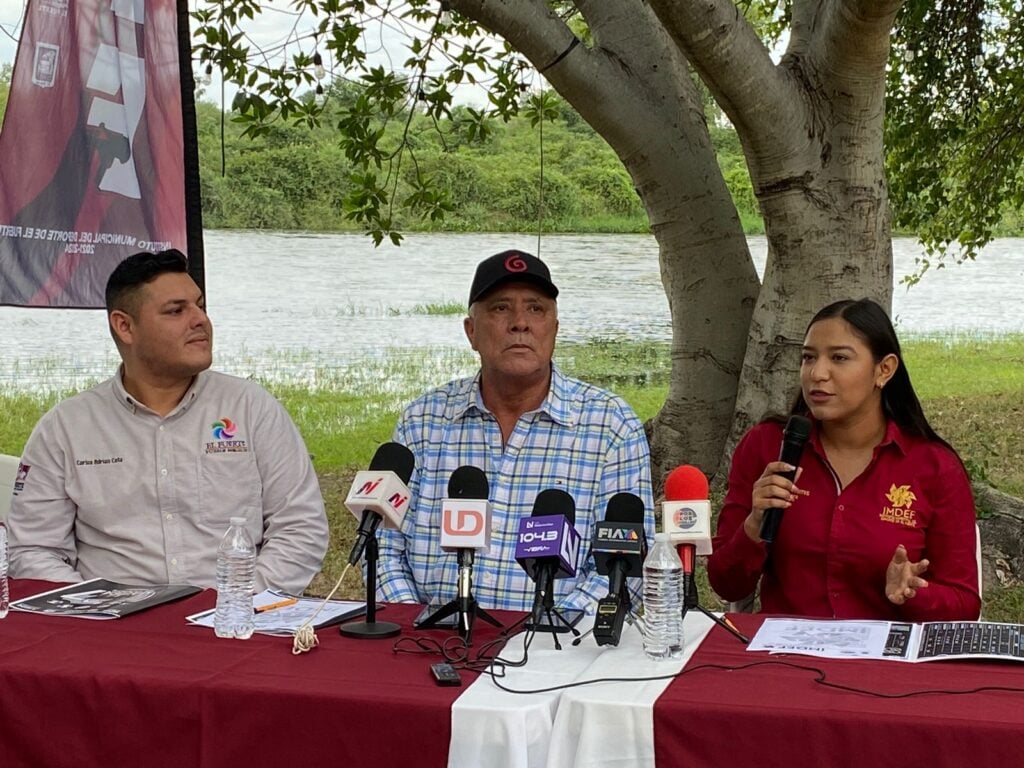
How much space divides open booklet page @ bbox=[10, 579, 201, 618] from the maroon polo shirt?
1364mm

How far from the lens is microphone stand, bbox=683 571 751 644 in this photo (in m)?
2.37

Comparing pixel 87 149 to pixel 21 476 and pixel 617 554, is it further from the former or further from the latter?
pixel 617 554

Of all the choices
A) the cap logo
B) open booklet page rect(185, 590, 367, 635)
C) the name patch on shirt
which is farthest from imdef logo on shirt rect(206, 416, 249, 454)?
the cap logo

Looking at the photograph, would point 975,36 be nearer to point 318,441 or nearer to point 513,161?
point 318,441

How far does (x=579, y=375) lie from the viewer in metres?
13.2

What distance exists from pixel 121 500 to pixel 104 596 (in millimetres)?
558

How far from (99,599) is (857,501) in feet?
6.04

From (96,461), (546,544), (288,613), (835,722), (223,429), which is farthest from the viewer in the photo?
(223,429)

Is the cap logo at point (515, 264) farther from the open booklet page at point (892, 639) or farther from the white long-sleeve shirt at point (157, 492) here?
the open booklet page at point (892, 639)

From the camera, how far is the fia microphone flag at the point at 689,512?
7.52 ft

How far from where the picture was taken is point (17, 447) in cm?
1044

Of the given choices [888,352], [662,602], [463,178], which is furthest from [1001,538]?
[463,178]

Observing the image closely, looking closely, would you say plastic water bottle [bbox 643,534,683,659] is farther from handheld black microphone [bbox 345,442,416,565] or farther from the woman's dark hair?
the woman's dark hair

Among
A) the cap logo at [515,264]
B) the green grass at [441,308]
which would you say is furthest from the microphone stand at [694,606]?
the green grass at [441,308]
